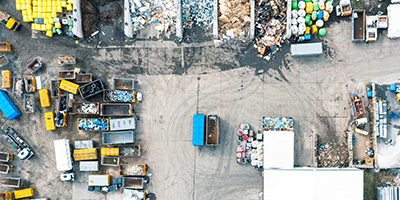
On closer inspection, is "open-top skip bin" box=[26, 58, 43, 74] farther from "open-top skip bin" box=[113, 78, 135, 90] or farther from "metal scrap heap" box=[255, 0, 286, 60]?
"metal scrap heap" box=[255, 0, 286, 60]

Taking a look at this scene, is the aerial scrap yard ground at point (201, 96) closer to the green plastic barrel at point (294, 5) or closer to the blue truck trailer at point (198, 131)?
the blue truck trailer at point (198, 131)

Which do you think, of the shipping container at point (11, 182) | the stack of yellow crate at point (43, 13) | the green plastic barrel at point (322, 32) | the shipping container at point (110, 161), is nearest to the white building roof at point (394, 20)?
the green plastic barrel at point (322, 32)

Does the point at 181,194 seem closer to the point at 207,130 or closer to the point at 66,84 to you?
the point at 207,130

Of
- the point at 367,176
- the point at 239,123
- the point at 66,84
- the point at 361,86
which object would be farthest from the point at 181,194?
the point at 361,86

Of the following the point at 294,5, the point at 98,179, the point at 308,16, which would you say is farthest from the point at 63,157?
the point at 308,16

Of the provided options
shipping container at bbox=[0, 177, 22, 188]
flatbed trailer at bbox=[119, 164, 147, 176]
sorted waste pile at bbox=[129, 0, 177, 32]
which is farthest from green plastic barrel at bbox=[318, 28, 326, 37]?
shipping container at bbox=[0, 177, 22, 188]
